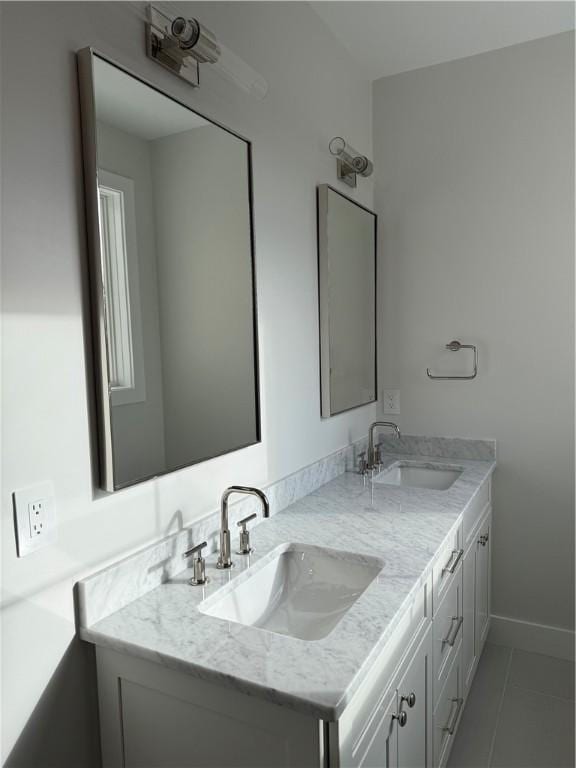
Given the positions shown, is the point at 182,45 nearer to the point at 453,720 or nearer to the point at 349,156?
the point at 349,156

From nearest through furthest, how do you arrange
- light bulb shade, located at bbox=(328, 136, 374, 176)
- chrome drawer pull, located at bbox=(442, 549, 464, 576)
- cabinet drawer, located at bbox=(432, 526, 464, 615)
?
cabinet drawer, located at bbox=(432, 526, 464, 615) → chrome drawer pull, located at bbox=(442, 549, 464, 576) → light bulb shade, located at bbox=(328, 136, 374, 176)

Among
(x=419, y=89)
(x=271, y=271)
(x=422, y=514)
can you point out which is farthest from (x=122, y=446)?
(x=419, y=89)

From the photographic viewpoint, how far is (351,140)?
2586mm

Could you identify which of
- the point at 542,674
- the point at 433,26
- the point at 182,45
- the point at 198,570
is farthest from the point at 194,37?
the point at 542,674

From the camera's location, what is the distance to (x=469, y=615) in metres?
2.18

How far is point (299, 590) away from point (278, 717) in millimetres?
561

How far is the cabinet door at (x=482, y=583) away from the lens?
2361 millimetres

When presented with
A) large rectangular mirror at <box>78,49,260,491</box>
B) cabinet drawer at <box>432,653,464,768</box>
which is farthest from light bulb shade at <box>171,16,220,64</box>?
cabinet drawer at <box>432,653,464,768</box>

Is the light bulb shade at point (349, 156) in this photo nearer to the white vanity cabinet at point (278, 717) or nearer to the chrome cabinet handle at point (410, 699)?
the white vanity cabinet at point (278, 717)

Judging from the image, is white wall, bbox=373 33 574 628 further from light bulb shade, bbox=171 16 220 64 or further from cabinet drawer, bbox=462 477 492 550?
light bulb shade, bbox=171 16 220 64

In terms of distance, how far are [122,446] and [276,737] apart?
26.5 inches

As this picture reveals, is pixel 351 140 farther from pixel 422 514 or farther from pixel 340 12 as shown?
pixel 422 514

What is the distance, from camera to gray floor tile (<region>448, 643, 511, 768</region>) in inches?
78.8

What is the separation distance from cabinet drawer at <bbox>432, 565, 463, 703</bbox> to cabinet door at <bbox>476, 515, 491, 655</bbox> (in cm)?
36
